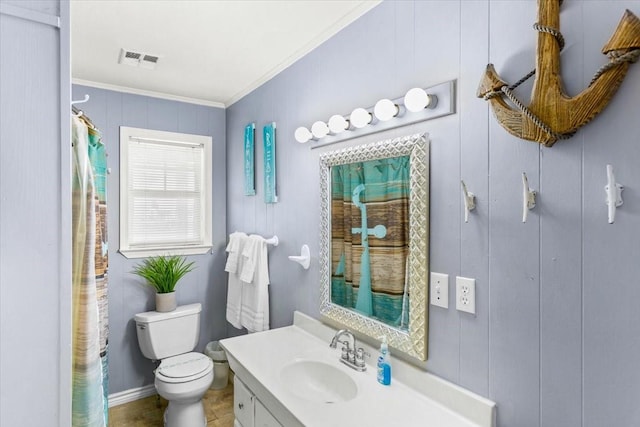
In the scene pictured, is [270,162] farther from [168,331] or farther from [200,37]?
[168,331]

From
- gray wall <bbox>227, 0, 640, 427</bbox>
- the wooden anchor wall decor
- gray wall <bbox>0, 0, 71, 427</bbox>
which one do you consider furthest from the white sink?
the wooden anchor wall decor

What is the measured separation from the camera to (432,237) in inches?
52.9

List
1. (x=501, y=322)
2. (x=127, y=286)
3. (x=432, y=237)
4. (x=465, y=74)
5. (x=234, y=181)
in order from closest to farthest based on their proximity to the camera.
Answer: (x=501, y=322) → (x=465, y=74) → (x=432, y=237) → (x=127, y=286) → (x=234, y=181)

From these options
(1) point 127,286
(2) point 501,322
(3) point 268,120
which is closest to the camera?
(2) point 501,322

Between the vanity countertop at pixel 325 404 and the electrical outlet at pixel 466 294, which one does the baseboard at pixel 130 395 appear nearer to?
the vanity countertop at pixel 325 404

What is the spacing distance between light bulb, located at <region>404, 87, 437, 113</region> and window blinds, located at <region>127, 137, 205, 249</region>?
7.31 ft

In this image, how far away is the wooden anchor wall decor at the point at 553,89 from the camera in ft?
2.74

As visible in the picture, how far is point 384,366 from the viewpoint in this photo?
1422 millimetres

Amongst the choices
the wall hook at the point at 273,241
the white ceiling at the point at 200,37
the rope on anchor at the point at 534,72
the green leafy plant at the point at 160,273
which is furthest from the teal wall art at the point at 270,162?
the rope on anchor at the point at 534,72

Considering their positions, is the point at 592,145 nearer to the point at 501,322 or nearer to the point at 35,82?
the point at 501,322

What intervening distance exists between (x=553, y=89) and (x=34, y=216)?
4.84ft

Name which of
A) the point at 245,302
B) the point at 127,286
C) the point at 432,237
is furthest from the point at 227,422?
the point at 432,237

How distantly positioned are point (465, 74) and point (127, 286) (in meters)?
2.72

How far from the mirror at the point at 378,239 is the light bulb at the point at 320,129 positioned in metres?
0.10
